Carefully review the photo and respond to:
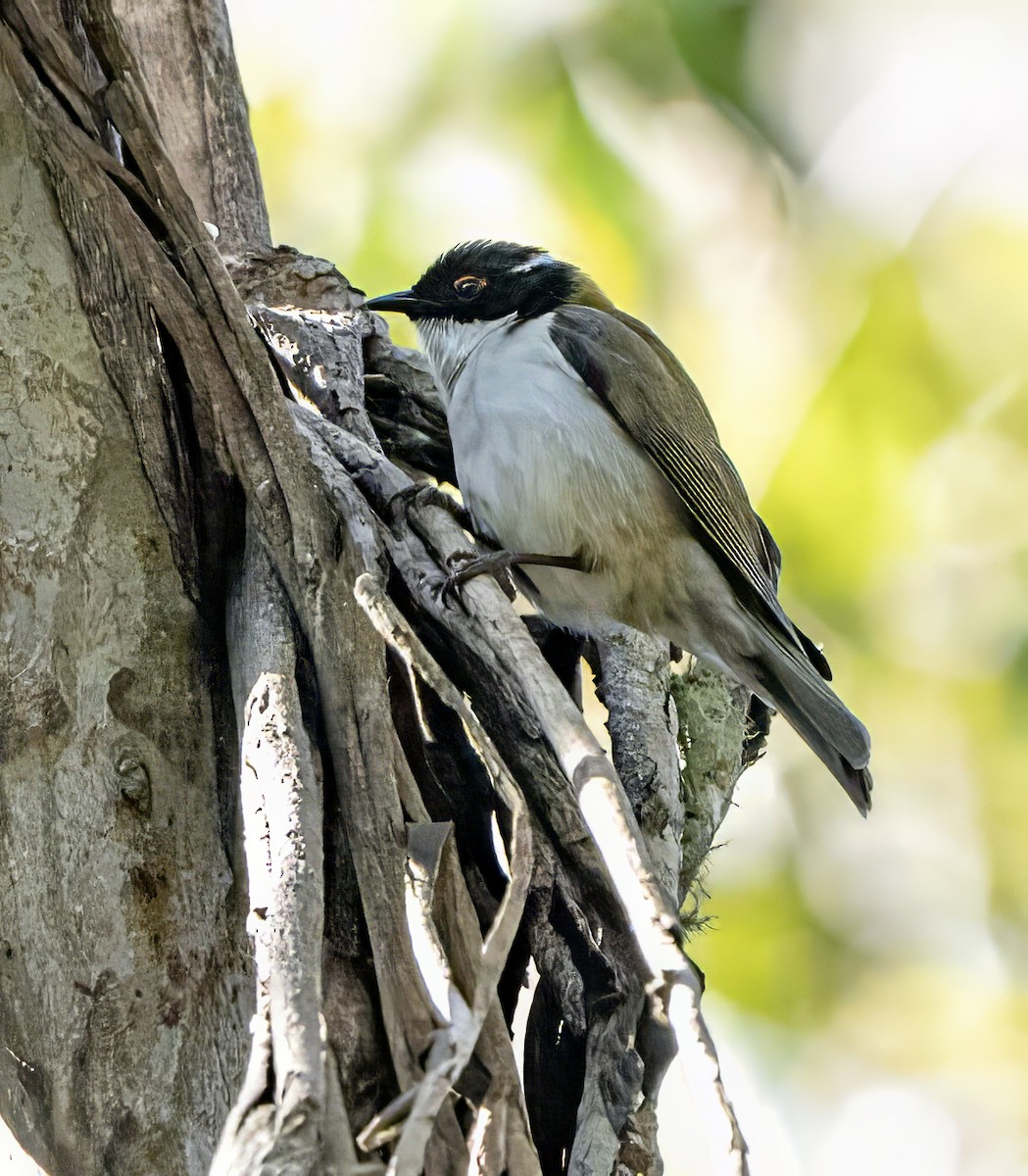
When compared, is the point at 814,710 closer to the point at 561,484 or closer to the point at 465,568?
the point at 561,484

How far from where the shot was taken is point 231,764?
2.29 meters

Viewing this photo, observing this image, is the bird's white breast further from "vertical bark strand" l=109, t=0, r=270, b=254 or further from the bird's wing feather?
"vertical bark strand" l=109, t=0, r=270, b=254

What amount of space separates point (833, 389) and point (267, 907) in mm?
3799

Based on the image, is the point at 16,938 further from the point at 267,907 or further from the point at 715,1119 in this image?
the point at 715,1119

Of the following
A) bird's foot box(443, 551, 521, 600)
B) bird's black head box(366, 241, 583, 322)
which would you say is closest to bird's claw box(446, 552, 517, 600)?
bird's foot box(443, 551, 521, 600)

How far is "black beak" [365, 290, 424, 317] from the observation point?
13.9ft

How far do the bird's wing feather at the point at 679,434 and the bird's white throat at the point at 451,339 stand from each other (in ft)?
0.79

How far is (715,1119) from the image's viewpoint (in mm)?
1352

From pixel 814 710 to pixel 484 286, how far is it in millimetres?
1718

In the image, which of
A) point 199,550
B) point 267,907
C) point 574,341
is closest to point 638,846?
point 267,907

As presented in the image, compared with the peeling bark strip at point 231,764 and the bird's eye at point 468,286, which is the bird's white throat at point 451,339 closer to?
the bird's eye at point 468,286

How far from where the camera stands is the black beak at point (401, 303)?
13.9 ft

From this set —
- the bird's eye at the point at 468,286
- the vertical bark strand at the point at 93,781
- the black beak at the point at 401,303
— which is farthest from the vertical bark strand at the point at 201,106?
the vertical bark strand at the point at 93,781

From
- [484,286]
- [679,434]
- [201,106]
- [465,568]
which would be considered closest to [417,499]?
[465,568]
